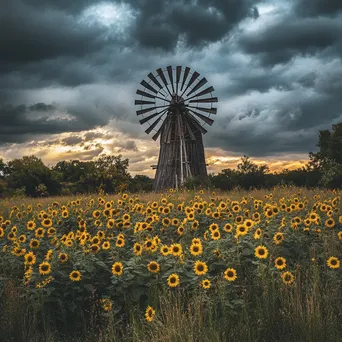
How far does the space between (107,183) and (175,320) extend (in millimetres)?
35941

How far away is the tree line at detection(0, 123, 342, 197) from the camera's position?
32969mm

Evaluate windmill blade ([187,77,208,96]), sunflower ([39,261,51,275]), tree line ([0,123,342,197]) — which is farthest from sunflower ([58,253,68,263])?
windmill blade ([187,77,208,96])

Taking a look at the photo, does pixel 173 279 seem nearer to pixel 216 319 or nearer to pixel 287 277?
pixel 216 319

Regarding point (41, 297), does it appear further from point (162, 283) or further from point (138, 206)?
point (138, 206)

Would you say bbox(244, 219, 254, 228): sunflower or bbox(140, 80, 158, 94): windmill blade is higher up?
bbox(140, 80, 158, 94): windmill blade

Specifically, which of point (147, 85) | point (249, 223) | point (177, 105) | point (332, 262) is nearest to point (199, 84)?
point (177, 105)

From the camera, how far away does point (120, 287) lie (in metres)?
5.74

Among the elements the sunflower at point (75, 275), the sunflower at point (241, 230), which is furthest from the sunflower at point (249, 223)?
the sunflower at point (75, 275)

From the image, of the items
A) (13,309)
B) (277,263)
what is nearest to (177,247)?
(277,263)

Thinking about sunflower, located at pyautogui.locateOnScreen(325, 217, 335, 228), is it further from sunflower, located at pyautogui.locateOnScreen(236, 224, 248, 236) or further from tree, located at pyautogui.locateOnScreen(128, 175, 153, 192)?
tree, located at pyautogui.locateOnScreen(128, 175, 153, 192)

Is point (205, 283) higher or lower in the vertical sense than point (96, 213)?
→ lower

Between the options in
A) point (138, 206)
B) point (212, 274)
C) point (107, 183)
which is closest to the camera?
point (212, 274)

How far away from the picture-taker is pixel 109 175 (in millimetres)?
39906

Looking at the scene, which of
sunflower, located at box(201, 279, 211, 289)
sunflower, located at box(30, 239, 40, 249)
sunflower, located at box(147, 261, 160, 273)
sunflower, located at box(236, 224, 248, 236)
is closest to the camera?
sunflower, located at box(201, 279, 211, 289)
